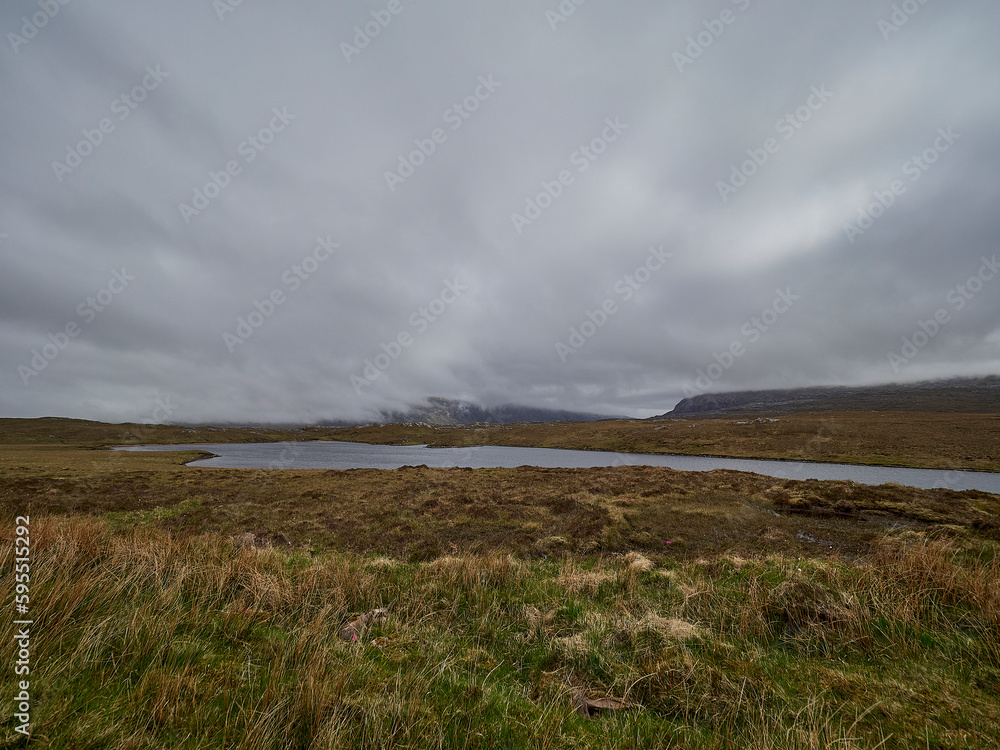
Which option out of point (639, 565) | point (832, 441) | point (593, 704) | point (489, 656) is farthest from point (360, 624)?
point (832, 441)

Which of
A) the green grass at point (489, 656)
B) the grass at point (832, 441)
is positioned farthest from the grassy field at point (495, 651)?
the grass at point (832, 441)

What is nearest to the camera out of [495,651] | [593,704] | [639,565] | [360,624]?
[593,704]

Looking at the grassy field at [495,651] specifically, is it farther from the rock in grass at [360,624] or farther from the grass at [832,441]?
the grass at [832,441]

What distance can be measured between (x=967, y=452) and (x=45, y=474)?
120 metres

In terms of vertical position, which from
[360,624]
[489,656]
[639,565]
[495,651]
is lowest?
[639,565]

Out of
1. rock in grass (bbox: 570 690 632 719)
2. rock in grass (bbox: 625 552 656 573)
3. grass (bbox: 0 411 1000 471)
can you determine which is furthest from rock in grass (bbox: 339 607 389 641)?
grass (bbox: 0 411 1000 471)

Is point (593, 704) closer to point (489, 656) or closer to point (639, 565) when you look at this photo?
point (489, 656)

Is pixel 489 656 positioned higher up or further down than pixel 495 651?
higher up

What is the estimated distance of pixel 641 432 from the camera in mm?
123438

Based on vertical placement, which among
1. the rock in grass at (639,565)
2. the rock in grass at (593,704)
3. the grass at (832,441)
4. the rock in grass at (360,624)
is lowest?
the grass at (832,441)

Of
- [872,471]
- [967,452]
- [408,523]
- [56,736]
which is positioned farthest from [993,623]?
[967,452]

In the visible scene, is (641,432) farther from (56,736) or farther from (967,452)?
(56,736)

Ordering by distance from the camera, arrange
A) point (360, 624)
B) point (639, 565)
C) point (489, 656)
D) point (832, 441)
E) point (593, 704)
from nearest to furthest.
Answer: point (593, 704), point (489, 656), point (360, 624), point (639, 565), point (832, 441)

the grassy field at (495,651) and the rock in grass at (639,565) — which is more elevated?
the grassy field at (495,651)
